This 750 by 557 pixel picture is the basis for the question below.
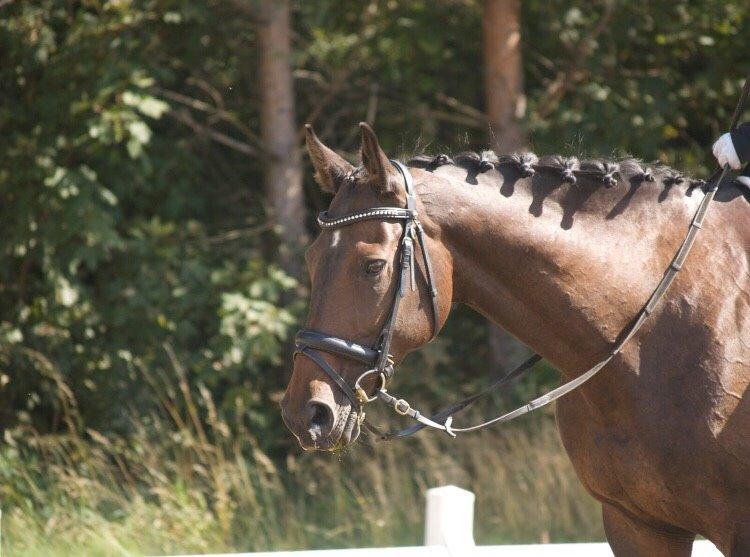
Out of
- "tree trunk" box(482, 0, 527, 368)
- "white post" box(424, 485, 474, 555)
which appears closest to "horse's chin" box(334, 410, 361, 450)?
"white post" box(424, 485, 474, 555)

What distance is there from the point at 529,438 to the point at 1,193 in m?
4.11

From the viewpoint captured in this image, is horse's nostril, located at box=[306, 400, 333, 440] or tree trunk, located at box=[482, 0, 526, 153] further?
tree trunk, located at box=[482, 0, 526, 153]

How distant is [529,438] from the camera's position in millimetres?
7402

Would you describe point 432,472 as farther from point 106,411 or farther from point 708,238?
point 708,238

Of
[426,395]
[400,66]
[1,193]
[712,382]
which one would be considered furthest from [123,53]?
[712,382]

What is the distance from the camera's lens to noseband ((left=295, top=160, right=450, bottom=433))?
272 centimetres

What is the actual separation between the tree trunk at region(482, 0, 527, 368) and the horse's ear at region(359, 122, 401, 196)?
4641 millimetres

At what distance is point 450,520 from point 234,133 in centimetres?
493

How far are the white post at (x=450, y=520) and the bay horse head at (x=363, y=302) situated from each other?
1.25 m

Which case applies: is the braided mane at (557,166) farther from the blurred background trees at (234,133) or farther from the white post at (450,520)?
the blurred background trees at (234,133)

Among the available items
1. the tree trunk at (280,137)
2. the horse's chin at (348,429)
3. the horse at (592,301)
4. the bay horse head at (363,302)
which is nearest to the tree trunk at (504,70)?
the tree trunk at (280,137)

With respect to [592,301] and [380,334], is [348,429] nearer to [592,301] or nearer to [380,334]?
[380,334]

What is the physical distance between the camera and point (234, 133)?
8.11 metres

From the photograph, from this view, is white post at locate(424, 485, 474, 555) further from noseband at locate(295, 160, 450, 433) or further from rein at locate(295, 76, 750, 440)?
noseband at locate(295, 160, 450, 433)
